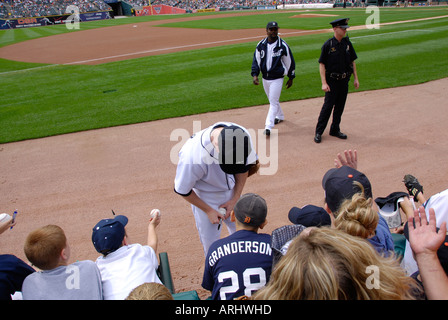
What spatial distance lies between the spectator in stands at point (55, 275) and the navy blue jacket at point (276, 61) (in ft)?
17.7

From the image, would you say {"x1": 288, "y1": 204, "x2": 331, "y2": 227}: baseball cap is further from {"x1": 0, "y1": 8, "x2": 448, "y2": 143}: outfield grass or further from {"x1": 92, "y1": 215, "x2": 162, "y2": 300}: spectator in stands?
{"x1": 0, "y1": 8, "x2": 448, "y2": 143}: outfield grass

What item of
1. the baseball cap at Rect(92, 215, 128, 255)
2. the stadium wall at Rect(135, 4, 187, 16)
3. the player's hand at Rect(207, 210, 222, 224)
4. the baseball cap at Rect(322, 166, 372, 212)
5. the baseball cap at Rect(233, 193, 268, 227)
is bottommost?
the player's hand at Rect(207, 210, 222, 224)

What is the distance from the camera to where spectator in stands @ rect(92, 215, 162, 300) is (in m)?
2.37

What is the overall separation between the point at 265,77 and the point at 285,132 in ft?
4.14

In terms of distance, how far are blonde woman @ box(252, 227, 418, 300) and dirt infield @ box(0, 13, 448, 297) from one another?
7.38ft

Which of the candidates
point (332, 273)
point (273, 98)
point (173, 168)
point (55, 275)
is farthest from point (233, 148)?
point (273, 98)

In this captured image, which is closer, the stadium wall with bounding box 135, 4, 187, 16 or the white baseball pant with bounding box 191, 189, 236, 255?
the white baseball pant with bounding box 191, 189, 236, 255

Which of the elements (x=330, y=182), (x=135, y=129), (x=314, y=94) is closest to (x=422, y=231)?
(x=330, y=182)

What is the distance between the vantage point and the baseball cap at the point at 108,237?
8.43ft

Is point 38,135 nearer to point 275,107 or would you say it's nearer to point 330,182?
point 275,107

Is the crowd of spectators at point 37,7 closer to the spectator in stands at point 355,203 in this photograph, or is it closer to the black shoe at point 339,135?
the black shoe at point 339,135

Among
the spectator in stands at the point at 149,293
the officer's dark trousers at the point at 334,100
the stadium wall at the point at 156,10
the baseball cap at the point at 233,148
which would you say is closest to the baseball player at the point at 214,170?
the baseball cap at the point at 233,148

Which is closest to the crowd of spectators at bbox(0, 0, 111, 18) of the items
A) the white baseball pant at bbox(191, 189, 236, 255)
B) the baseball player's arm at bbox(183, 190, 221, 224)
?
the white baseball pant at bbox(191, 189, 236, 255)

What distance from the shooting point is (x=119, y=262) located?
2.53 metres
